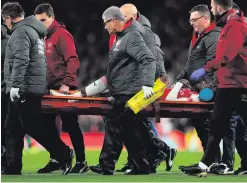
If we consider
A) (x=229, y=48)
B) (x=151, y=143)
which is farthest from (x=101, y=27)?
(x=229, y=48)

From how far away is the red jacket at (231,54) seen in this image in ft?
33.6

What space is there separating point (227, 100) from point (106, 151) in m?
1.51

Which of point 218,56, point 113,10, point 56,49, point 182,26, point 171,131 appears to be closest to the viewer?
point 218,56

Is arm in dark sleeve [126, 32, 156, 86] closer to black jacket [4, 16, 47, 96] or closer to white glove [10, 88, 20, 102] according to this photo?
black jacket [4, 16, 47, 96]

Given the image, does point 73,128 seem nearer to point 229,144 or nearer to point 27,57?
point 27,57

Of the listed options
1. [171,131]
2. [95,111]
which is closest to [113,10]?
[95,111]

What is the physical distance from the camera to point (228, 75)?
10.5 meters

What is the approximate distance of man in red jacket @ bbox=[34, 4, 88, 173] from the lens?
11.9 m

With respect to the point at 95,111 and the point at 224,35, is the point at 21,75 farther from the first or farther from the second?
the point at 224,35

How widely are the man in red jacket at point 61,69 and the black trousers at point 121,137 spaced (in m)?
0.80

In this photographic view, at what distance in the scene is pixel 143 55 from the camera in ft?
35.6

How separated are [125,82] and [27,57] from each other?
1075 millimetres

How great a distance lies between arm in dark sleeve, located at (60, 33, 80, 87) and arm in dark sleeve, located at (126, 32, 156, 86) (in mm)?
1152

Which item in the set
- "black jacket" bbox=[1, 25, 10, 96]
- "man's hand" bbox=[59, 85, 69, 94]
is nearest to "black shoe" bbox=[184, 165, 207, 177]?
"man's hand" bbox=[59, 85, 69, 94]
